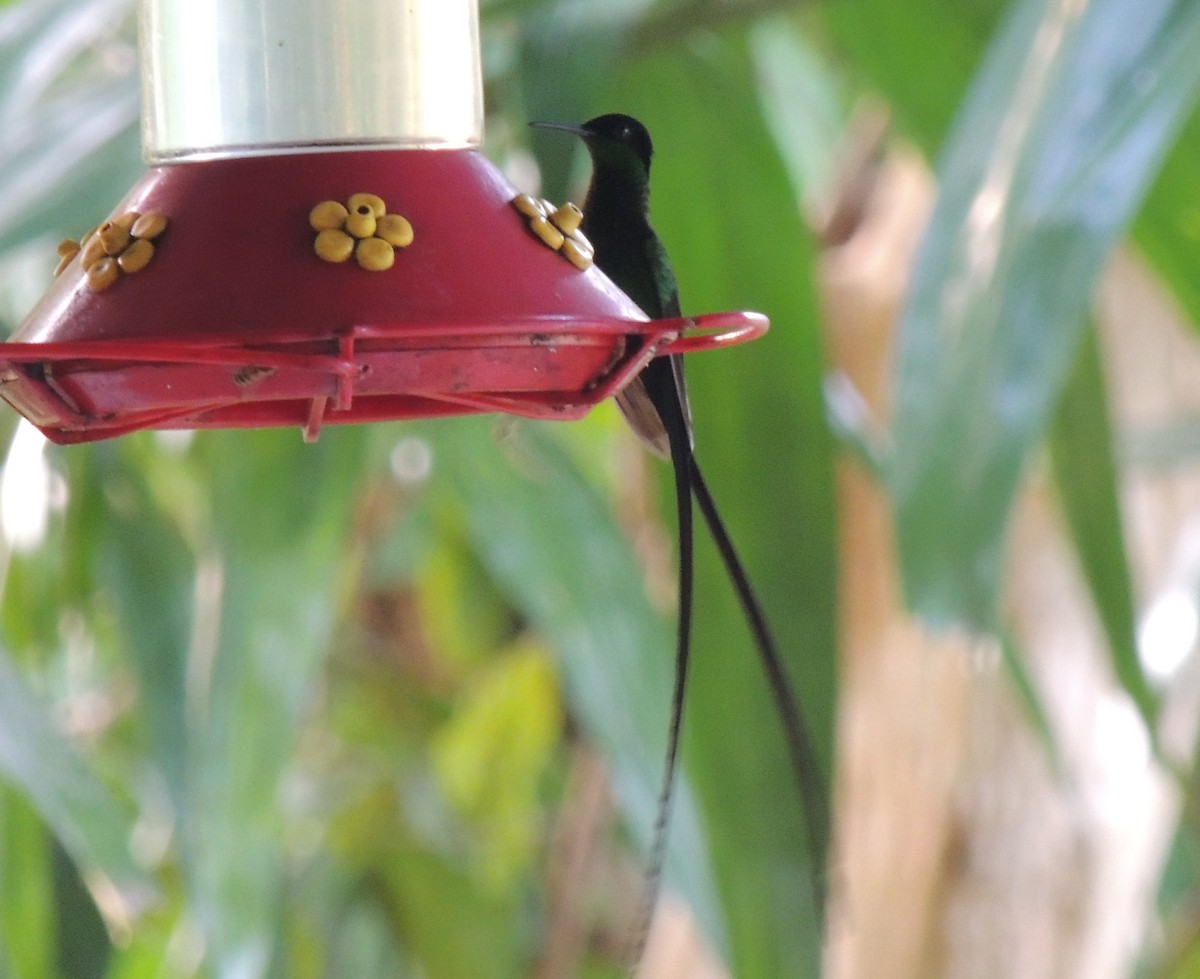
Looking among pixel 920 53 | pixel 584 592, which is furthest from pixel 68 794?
pixel 920 53

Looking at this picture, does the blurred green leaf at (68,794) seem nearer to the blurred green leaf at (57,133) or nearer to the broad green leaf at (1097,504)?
the blurred green leaf at (57,133)

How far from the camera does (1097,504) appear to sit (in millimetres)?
1545

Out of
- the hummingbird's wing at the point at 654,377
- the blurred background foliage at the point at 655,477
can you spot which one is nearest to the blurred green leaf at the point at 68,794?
the blurred background foliage at the point at 655,477

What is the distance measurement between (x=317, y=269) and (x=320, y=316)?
38 millimetres

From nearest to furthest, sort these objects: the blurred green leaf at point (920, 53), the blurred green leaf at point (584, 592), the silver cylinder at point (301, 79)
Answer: the silver cylinder at point (301, 79), the blurred green leaf at point (920, 53), the blurred green leaf at point (584, 592)

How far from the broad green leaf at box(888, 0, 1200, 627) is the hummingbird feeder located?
23 centimetres

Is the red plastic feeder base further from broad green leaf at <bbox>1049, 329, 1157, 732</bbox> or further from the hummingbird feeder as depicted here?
broad green leaf at <bbox>1049, 329, 1157, 732</bbox>

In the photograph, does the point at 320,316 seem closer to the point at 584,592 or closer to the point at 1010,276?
the point at 1010,276

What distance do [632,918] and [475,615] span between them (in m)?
0.75

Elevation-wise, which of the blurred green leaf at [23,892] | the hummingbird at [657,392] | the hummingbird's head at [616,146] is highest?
the hummingbird's head at [616,146]

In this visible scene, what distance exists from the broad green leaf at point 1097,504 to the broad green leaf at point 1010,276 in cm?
51

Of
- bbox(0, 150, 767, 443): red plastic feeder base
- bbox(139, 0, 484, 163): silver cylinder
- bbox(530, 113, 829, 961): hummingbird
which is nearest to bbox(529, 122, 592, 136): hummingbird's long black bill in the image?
bbox(530, 113, 829, 961): hummingbird

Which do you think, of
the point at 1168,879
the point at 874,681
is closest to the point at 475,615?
the point at 874,681

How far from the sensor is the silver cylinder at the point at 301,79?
0.91 metres
